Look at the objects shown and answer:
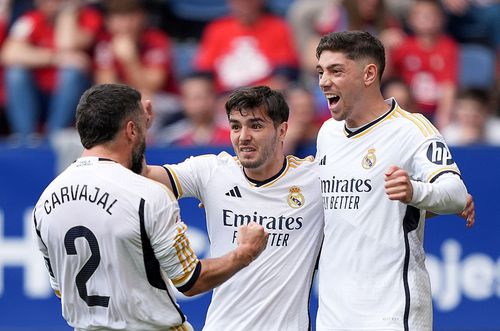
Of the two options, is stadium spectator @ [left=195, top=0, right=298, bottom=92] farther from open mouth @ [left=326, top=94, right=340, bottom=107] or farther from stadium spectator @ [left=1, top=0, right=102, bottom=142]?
open mouth @ [left=326, top=94, right=340, bottom=107]

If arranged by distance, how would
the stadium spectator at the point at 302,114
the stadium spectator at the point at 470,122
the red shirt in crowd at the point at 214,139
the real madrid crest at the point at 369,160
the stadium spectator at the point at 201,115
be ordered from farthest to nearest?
the stadium spectator at the point at 470,122 → the stadium spectator at the point at 201,115 → the red shirt in crowd at the point at 214,139 → the stadium spectator at the point at 302,114 → the real madrid crest at the point at 369,160

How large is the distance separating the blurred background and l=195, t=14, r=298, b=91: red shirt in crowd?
0.01m

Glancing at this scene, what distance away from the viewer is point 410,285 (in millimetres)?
5875

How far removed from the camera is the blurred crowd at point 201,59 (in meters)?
11.2

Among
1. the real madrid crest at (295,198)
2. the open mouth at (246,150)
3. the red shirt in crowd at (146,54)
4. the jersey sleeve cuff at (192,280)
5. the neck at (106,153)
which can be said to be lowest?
the jersey sleeve cuff at (192,280)

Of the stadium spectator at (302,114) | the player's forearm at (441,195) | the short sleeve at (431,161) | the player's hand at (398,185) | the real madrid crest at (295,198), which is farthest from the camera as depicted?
the stadium spectator at (302,114)

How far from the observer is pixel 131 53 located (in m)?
11.4

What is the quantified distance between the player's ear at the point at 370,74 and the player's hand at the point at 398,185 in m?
0.84

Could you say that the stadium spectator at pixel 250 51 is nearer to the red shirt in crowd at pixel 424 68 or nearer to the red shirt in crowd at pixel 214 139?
the red shirt in crowd at pixel 214 139

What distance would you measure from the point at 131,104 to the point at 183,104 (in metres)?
5.89

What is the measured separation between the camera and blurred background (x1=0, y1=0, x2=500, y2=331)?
966cm

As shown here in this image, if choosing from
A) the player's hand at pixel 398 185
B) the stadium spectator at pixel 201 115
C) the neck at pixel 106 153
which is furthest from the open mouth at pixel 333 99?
the stadium spectator at pixel 201 115

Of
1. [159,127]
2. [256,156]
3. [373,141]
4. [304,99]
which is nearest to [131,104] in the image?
[256,156]

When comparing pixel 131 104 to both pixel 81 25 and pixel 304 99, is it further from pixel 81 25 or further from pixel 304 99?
pixel 81 25
